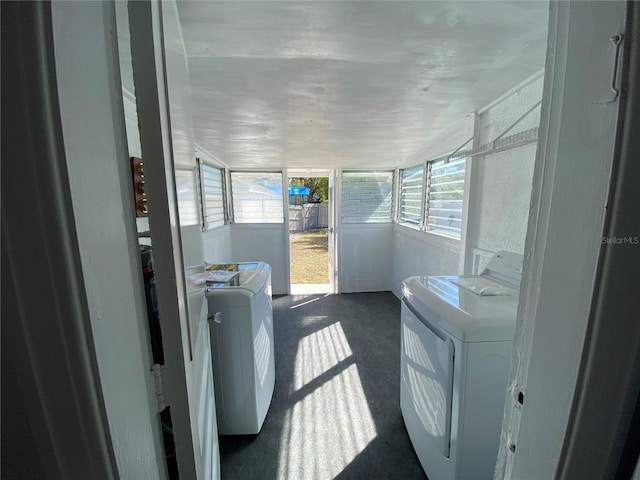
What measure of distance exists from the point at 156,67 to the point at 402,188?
380cm

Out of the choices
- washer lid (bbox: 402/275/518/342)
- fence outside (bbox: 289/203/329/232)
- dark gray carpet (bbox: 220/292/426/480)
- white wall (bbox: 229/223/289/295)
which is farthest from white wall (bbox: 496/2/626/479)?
fence outside (bbox: 289/203/329/232)

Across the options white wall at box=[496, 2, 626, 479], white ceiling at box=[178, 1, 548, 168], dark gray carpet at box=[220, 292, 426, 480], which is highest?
white ceiling at box=[178, 1, 548, 168]

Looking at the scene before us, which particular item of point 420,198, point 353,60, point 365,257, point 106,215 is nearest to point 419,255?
point 420,198

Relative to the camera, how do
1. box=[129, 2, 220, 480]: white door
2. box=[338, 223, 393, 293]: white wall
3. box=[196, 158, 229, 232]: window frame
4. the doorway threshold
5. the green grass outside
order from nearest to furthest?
box=[129, 2, 220, 480]: white door
box=[196, 158, 229, 232]: window frame
box=[338, 223, 393, 293]: white wall
the doorway threshold
the green grass outside

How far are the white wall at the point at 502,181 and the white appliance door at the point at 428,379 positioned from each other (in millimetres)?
789

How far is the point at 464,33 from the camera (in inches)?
35.1

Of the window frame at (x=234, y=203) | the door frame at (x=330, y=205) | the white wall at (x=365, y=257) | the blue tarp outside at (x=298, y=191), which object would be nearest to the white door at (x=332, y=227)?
the door frame at (x=330, y=205)

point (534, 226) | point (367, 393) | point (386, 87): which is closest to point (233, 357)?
point (367, 393)

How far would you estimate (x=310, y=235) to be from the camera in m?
9.58

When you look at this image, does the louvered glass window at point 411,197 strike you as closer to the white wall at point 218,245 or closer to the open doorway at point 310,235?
the open doorway at point 310,235

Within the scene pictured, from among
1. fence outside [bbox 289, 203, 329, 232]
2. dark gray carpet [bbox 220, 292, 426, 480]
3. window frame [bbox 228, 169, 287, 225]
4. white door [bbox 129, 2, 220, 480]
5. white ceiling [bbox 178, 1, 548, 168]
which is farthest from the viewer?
fence outside [bbox 289, 203, 329, 232]

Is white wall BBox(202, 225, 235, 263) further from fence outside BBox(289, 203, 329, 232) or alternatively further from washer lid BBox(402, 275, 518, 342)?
fence outside BBox(289, 203, 329, 232)

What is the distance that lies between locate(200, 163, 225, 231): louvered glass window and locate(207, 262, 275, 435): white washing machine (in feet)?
5.46

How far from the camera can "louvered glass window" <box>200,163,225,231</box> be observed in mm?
2979
